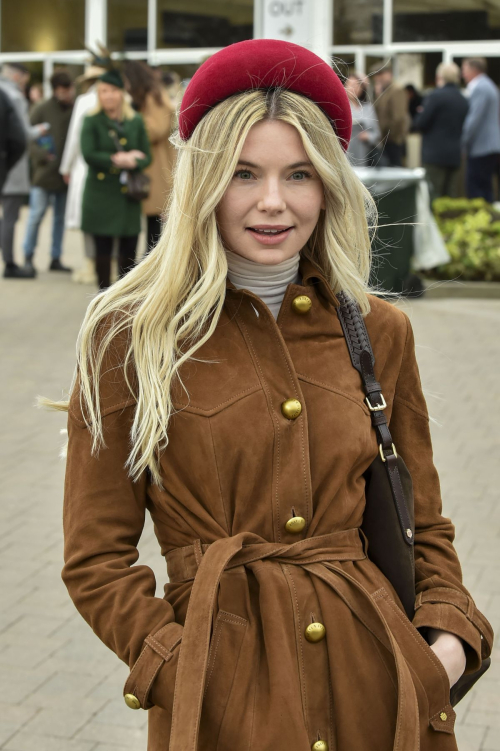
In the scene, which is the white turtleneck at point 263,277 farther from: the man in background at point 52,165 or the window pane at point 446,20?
the window pane at point 446,20

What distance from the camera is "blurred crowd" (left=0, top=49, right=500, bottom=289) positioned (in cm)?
1017

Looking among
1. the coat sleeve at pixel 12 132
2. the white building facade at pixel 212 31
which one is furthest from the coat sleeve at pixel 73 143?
the white building facade at pixel 212 31

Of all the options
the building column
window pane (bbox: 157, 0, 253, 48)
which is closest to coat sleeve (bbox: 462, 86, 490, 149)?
window pane (bbox: 157, 0, 253, 48)

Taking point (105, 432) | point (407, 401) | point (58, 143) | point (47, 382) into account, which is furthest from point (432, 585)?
point (58, 143)

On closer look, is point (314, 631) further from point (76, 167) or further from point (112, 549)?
point (76, 167)

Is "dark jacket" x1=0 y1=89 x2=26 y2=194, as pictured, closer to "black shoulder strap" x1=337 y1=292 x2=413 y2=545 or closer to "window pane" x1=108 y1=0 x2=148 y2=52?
"black shoulder strap" x1=337 y1=292 x2=413 y2=545

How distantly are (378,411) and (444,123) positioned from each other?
13.4 m

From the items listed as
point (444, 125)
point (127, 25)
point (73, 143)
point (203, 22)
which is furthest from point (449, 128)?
point (127, 25)

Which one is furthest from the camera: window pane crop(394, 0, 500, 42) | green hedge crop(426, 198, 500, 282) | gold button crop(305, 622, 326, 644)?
window pane crop(394, 0, 500, 42)

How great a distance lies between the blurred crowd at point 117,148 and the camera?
10.2 meters

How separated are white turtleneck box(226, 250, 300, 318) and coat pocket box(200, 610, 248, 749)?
64 cm

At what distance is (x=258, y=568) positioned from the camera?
2.05 meters

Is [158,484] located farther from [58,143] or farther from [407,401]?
[58,143]

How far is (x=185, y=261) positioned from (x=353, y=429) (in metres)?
0.45
